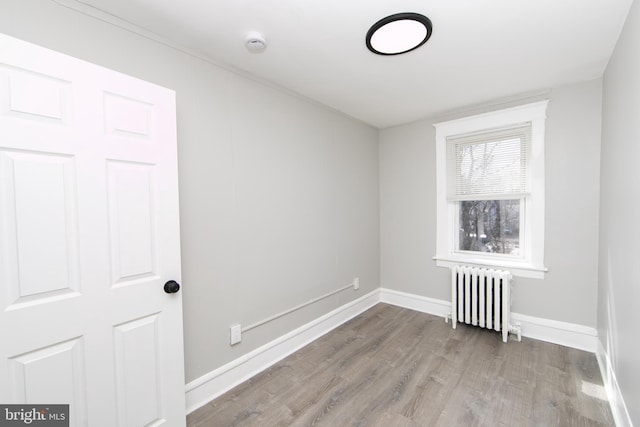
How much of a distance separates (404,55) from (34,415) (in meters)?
2.82

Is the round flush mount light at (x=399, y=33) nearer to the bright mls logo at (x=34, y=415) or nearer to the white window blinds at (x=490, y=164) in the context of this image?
the white window blinds at (x=490, y=164)

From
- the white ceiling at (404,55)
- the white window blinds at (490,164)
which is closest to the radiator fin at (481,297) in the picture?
the white window blinds at (490,164)

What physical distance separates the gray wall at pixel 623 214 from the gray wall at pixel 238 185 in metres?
2.20

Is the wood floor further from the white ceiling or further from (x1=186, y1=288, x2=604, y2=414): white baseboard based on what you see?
the white ceiling

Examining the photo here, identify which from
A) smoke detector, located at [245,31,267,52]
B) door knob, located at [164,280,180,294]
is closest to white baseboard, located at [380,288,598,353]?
door knob, located at [164,280,180,294]

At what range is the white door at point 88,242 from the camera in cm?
109

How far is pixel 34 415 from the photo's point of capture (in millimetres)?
1128

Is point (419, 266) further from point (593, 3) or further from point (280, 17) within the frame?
point (280, 17)

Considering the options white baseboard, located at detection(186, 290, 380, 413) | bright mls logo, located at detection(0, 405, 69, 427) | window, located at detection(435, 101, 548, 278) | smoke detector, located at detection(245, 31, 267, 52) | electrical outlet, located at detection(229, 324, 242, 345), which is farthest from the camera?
window, located at detection(435, 101, 548, 278)

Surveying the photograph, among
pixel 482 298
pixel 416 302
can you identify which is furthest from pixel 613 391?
pixel 416 302

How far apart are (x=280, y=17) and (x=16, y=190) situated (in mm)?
1529

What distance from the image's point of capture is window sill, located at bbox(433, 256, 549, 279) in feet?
8.76

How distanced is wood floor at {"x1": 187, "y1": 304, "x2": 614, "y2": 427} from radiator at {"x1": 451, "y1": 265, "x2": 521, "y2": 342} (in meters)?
0.16

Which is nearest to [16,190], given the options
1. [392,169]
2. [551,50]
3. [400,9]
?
[400,9]
